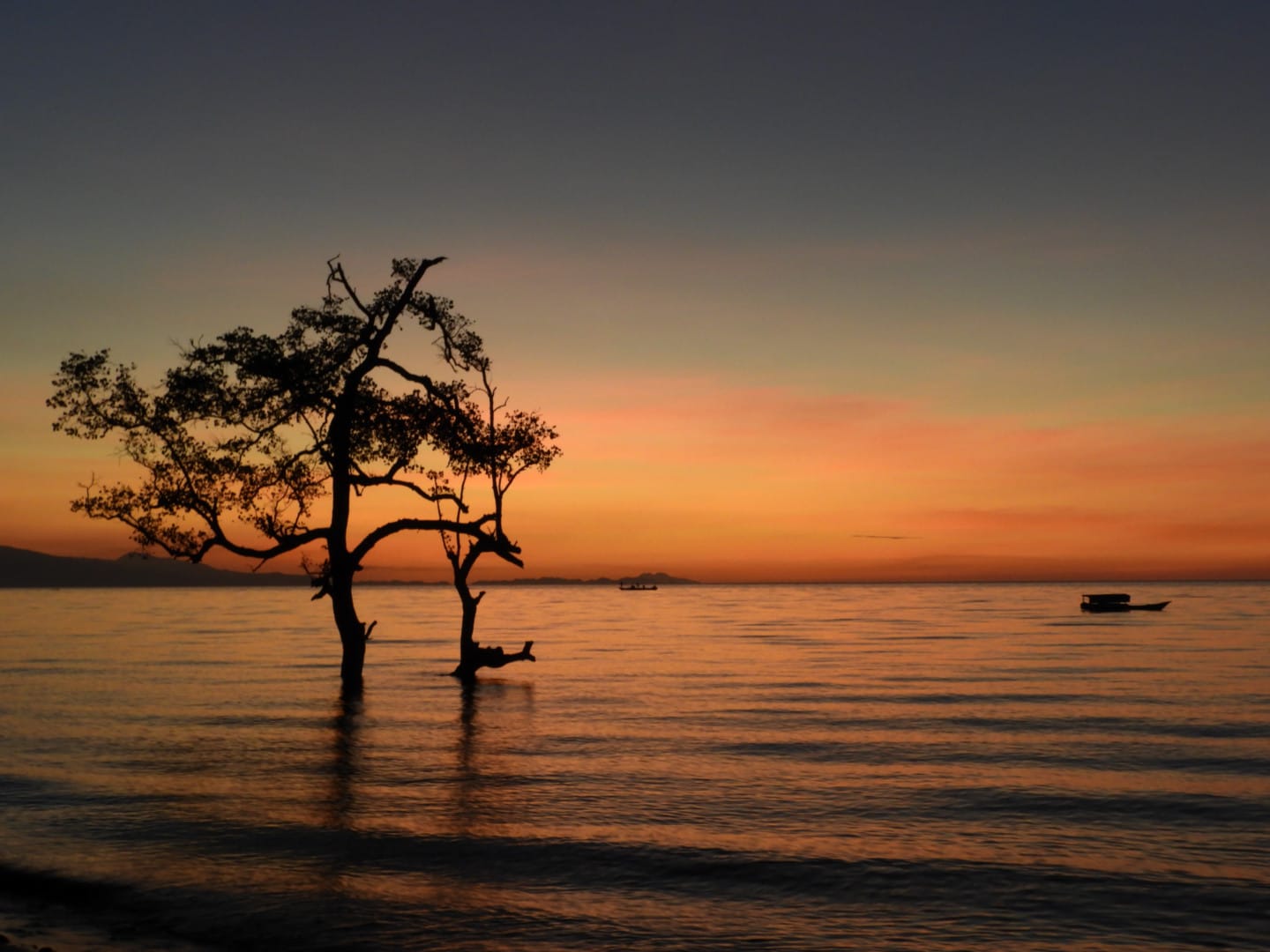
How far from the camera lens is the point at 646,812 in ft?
68.4

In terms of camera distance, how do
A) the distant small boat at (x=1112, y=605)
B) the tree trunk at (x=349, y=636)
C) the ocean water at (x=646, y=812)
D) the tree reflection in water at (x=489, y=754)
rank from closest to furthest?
the ocean water at (x=646, y=812), the tree reflection in water at (x=489, y=754), the tree trunk at (x=349, y=636), the distant small boat at (x=1112, y=605)

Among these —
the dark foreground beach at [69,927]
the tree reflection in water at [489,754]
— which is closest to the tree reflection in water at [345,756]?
the tree reflection in water at [489,754]

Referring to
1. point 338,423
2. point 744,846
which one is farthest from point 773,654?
point 744,846

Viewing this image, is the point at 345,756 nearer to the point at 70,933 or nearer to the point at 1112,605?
the point at 70,933

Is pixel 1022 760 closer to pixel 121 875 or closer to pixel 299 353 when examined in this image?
pixel 121 875

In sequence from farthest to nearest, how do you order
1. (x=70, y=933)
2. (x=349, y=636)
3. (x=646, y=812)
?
(x=349, y=636), (x=646, y=812), (x=70, y=933)

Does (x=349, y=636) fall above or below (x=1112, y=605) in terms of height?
above

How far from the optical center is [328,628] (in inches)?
4252

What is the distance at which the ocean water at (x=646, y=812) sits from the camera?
14.2 meters

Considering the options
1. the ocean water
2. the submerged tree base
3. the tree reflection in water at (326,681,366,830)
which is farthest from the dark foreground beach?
the submerged tree base

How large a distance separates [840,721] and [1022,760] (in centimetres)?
844

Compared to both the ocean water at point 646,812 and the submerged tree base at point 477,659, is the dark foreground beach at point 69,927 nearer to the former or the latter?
the ocean water at point 646,812

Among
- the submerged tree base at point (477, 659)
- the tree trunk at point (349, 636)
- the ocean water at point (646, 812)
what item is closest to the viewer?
the ocean water at point (646, 812)

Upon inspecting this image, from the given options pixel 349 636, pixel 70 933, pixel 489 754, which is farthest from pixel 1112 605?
pixel 70 933
